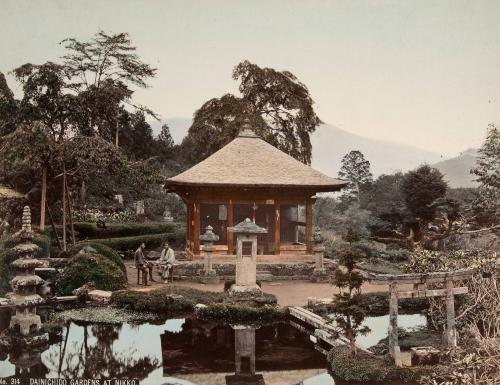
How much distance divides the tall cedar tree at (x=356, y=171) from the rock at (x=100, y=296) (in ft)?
135

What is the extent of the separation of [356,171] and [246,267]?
137 feet

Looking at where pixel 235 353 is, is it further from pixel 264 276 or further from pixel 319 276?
pixel 319 276

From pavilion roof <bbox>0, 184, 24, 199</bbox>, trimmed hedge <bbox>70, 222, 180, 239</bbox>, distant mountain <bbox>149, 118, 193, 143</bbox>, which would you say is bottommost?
trimmed hedge <bbox>70, 222, 180, 239</bbox>

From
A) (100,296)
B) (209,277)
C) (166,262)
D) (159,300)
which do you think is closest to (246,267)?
(159,300)

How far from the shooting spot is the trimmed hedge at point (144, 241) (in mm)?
28562

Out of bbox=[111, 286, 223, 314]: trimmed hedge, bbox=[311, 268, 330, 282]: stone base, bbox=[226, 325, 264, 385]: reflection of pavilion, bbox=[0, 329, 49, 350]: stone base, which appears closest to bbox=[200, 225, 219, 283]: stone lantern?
bbox=[311, 268, 330, 282]: stone base

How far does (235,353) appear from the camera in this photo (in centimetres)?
1280

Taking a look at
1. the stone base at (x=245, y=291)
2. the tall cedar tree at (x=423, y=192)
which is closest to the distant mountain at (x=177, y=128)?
the tall cedar tree at (x=423, y=192)

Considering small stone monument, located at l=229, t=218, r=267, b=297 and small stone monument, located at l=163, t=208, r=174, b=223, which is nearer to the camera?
small stone monument, located at l=229, t=218, r=267, b=297

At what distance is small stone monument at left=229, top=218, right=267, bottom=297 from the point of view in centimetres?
1725

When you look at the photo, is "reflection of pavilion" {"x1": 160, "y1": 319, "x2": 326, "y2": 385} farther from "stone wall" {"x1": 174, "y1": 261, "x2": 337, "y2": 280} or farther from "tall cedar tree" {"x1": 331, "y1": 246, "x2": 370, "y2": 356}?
"stone wall" {"x1": 174, "y1": 261, "x2": 337, "y2": 280}

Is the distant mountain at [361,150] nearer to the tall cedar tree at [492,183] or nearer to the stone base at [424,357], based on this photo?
the tall cedar tree at [492,183]

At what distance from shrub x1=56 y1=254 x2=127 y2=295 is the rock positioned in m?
0.57

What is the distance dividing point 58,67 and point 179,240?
38.3ft
